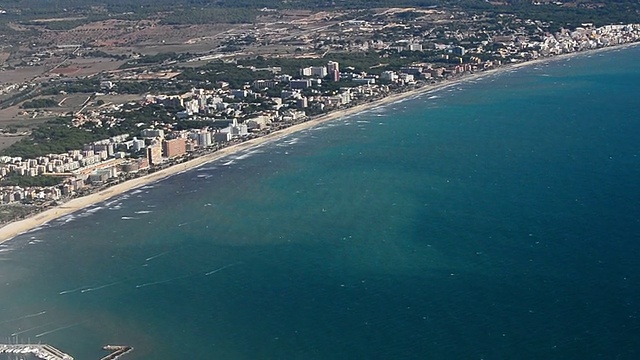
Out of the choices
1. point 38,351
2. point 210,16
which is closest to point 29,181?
point 38,351

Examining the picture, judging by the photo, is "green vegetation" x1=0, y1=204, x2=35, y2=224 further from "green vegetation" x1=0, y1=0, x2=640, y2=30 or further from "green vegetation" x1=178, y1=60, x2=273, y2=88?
"green vegetation" x1=0, y1=0, x2=640, y2=30

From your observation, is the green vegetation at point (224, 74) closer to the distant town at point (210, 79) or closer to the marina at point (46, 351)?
the distant town at point (210, 79)

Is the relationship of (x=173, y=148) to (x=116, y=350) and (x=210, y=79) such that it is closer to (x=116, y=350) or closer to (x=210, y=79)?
(x=210, y=79)

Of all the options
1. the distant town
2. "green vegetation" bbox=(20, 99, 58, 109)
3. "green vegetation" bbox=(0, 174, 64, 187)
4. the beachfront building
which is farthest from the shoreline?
"green vegetation" bbox=(20, 99, 58, 109)

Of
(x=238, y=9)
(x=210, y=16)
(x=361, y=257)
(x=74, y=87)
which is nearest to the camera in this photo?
(x=361, y=257)

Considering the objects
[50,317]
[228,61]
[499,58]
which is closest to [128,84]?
[228,61]

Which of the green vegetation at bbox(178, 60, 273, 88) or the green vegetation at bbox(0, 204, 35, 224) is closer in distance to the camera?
the green vegetation at bbox(0, 204, 35, 224)
